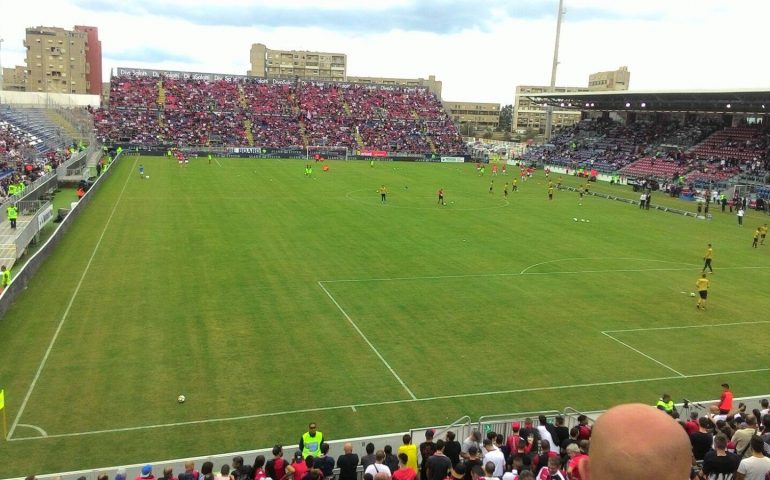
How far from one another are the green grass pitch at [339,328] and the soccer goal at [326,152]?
4815 centimetres

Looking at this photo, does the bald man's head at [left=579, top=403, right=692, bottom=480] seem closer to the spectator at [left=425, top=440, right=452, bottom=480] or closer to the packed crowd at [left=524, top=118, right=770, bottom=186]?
the spectator at [left=425, top=440, right=452, bottom=480]

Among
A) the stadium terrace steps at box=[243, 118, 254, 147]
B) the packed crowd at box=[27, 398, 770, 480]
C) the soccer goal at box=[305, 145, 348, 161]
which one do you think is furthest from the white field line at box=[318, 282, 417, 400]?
the stadium terrace steps at box=[243, 118, 254, 147]

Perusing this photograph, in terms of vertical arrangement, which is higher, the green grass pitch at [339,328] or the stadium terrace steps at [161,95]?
the stadium terrace steps at [161,95]

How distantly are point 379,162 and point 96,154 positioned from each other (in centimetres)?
3622

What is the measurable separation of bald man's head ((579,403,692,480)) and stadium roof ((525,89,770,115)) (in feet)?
210

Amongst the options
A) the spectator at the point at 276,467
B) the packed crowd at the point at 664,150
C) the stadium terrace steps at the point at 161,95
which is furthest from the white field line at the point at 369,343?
the stadium terrace steps at the point at 161,95

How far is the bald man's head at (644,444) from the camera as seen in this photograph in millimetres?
2037

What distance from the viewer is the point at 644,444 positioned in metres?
2.04

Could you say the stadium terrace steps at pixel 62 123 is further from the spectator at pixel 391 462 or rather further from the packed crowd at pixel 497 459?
the spectator at pixel 391 462

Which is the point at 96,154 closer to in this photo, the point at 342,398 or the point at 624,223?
the point at 624,223

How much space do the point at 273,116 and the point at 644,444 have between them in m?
102

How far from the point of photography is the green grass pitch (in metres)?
14.8

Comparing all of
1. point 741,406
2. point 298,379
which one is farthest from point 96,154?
point 741,406

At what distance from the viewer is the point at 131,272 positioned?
26359mm
